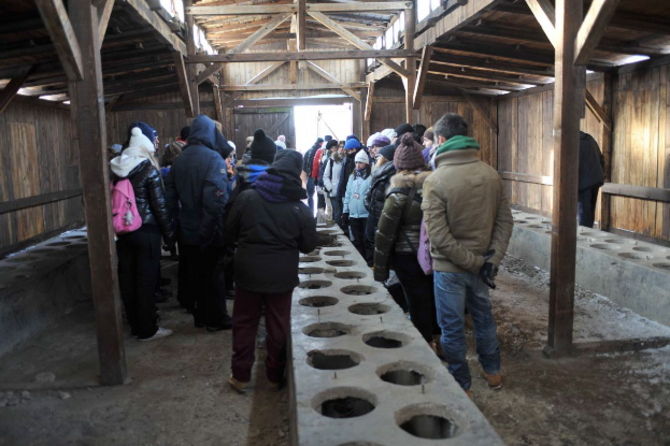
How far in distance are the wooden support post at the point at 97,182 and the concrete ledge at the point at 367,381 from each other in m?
1.33

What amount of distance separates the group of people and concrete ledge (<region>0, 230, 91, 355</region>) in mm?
1007

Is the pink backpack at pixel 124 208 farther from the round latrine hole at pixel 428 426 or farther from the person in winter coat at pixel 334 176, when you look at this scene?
the person in winter coat at pixel 334 176

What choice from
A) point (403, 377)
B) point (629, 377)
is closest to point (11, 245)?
point (403, 377)

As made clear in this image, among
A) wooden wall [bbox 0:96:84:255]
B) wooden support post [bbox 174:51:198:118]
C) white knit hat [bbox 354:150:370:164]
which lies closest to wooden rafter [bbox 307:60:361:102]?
wooden support post [bbox 174:51:198:118]

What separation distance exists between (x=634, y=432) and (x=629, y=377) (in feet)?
2.87

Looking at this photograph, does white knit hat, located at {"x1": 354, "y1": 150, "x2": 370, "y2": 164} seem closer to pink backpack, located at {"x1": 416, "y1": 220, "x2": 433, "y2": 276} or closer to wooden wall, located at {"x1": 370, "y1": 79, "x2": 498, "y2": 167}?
pink backpack, located at {"x1": 416, "y1": 220, "x2": 433, "y2": 276}

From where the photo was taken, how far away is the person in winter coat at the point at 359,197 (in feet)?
21.5

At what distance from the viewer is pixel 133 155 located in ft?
15.2

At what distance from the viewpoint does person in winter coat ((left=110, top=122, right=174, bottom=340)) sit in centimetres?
462

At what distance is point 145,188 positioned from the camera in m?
4.67

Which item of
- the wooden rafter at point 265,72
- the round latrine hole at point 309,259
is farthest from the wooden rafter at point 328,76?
the round latrine hole at point 309,259

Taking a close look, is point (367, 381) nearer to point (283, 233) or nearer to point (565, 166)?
point (283, 233)

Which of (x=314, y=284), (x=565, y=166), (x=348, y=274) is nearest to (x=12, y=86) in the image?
(x=314, y=284)

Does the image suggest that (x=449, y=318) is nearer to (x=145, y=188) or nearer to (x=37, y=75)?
(x=145, y=188)
